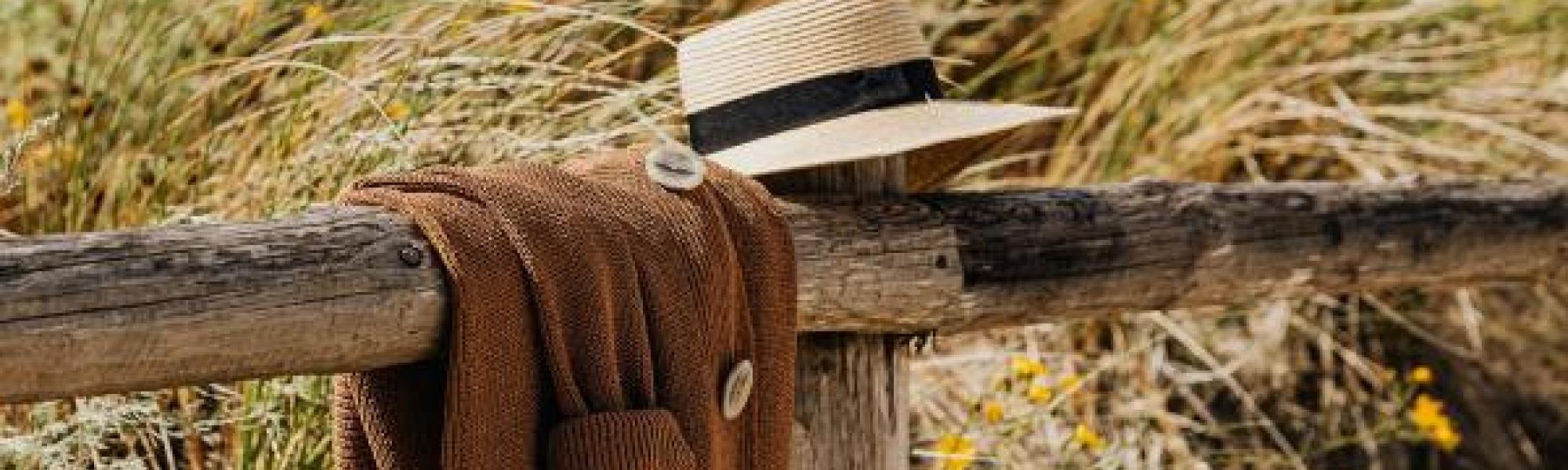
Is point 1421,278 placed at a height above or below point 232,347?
below

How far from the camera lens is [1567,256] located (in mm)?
4086

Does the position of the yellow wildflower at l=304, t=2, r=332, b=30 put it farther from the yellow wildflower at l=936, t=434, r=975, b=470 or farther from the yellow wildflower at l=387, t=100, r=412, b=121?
the yellow wildflower at l=936, t=434, r=975, b=470

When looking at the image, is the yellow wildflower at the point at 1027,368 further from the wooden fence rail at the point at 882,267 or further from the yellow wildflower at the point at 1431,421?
the yellow wildflower at the point at 1431,421

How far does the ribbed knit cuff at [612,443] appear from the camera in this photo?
2.14 m

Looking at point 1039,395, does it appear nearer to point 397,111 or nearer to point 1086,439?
A: point 1086,439

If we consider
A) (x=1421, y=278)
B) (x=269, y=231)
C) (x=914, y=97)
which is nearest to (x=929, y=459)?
(x=1421, y=278)

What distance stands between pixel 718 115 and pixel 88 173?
99 cm

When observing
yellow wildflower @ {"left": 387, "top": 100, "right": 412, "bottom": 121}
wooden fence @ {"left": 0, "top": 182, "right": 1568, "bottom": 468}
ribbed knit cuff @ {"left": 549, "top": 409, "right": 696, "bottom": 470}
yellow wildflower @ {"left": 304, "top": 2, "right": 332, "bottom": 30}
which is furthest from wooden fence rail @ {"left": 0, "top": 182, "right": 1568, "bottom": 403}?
yellow wildflower @ {"left": 304, "top": 2, "right": 332, "bottom": 30}

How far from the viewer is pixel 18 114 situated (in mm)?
3301

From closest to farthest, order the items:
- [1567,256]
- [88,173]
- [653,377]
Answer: [653,377] → [88,173] → [1567,256]


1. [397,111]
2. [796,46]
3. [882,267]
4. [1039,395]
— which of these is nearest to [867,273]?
[882,267]

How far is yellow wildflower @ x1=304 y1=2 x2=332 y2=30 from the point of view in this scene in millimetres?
3489

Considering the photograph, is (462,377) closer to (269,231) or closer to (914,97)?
(269,231)

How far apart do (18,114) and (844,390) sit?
4.02 feet
